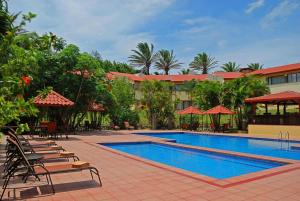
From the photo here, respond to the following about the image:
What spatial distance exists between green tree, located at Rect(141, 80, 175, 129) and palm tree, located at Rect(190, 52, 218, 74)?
2813 centimetres

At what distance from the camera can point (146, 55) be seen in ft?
181

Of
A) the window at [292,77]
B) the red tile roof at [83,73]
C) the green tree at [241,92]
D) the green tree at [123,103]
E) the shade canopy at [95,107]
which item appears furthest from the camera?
the window at [292,77]

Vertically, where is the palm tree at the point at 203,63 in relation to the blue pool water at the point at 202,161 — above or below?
above

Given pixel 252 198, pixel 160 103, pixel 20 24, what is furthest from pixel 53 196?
pixel 160 103

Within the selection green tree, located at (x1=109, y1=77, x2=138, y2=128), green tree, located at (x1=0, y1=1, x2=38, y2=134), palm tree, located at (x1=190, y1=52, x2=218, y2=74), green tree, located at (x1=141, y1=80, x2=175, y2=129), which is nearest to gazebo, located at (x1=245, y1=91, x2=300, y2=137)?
green tree, located at (x1=141, y1=80, x2=175, y2=129)

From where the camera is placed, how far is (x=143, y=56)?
5506 centimetres

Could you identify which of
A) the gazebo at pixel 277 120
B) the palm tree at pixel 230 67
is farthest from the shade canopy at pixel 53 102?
the palm tree at pixel 230 67

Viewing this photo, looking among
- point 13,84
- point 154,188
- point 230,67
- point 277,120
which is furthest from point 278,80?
point 13,84

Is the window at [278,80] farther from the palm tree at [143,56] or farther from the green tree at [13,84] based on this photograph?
the green tree at [13,84]

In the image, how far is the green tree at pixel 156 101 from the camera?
30859 millimetres

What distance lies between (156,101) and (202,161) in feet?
59.0

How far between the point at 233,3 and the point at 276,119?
38.0 ft

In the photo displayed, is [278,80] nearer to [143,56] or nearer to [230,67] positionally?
[230,67]

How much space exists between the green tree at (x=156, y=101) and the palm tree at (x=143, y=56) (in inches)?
944
